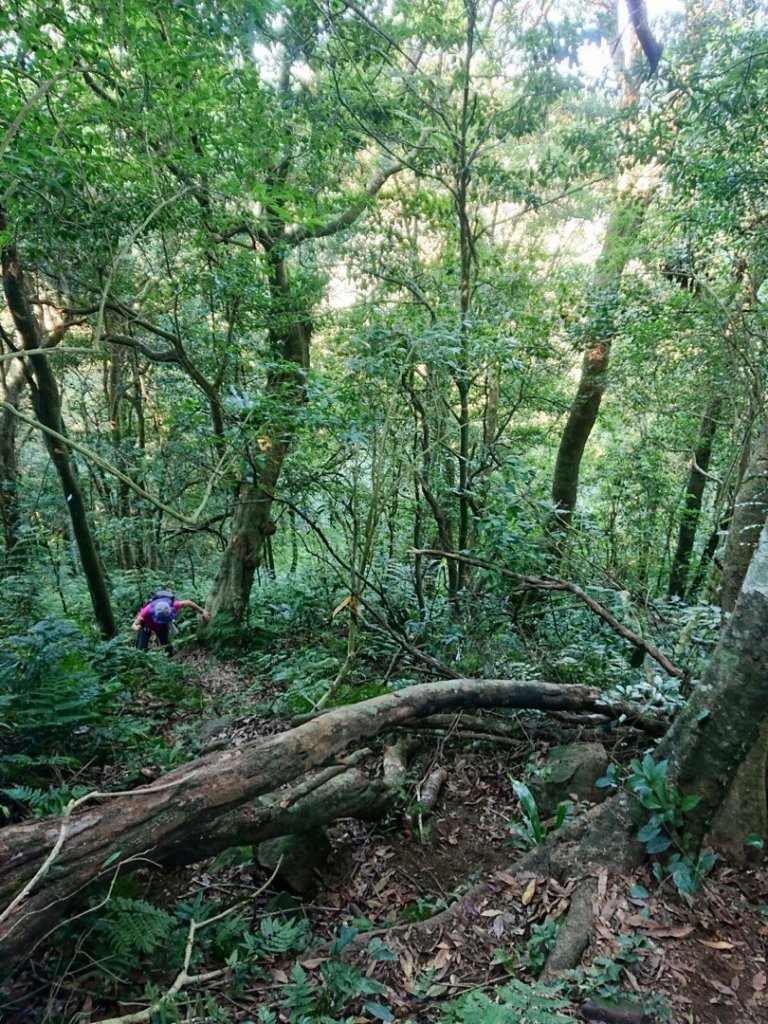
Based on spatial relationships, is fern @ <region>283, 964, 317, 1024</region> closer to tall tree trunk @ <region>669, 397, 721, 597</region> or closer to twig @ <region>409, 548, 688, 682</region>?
twig @ <region>409, 548, 688, 682</region>

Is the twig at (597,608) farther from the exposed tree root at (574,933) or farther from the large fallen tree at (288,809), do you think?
the exposed tree root at (574,933)

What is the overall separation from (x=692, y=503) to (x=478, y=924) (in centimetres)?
1124

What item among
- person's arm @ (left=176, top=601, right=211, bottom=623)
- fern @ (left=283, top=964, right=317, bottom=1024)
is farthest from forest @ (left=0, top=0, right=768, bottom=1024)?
person's arm @ (left=176, top=601, right=211, bottom=623)

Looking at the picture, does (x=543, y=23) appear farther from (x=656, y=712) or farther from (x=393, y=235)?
(x=656, y=712)

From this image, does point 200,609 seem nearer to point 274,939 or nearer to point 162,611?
point 162,611

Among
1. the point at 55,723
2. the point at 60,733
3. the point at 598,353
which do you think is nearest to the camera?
the point at 55,723

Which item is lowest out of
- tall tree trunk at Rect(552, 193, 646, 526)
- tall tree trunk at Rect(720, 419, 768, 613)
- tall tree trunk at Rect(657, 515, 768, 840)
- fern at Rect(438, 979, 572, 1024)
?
fern at Rect(438, 979, 572, 1024)

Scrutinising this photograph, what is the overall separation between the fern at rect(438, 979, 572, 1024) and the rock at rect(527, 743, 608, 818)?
68.8 inches

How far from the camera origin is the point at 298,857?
12.0 ft

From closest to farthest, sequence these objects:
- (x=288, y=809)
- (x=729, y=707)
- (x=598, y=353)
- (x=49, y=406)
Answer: (x=729, y=707) < (x=288, y=809) < (x=49, y=406) < (x=598, y=353)

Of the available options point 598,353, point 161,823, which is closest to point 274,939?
point 161,823

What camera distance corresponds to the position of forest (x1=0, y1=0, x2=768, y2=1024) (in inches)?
110

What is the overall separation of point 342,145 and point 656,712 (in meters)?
7.88

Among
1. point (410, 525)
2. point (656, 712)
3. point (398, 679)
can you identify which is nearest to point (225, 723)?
point (398, 679)
